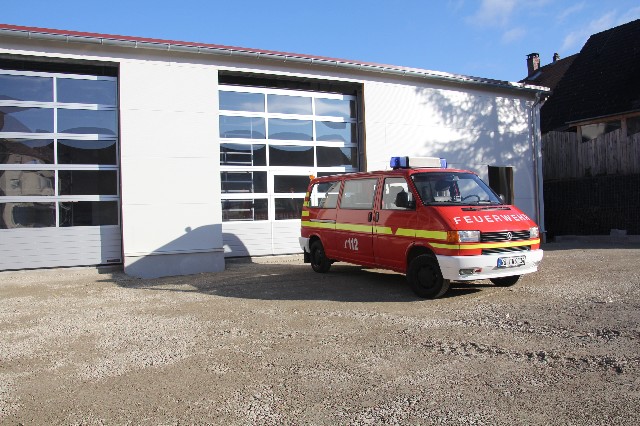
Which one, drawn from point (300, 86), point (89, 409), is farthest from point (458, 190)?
point (300, 86)

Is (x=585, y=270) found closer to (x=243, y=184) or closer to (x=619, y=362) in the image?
(x=619, y=362)

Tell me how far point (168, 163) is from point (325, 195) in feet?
11.5

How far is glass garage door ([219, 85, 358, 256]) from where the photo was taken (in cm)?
1248

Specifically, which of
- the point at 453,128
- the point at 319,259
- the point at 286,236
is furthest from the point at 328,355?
the point at 453,128

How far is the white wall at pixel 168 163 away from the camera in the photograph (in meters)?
10.7

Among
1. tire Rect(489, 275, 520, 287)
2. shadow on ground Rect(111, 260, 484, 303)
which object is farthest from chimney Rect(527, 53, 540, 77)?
tire Rect(489, 275, 520, 287)

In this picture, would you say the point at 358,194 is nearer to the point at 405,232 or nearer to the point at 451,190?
the point at 405,232

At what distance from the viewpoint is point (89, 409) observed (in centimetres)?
379

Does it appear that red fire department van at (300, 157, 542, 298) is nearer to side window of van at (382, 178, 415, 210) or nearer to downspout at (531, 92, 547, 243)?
side window of van at (382, 178, 415, 210)

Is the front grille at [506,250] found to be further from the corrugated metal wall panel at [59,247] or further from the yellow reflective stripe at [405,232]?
the corrugated metal wall panel at [59,247]

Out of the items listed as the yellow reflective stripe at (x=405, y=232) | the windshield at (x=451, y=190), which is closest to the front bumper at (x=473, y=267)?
the yellow reflective stripe at (x=405, y=232)

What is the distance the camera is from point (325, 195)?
10047 mm

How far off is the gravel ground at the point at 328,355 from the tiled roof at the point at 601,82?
12.6 metres

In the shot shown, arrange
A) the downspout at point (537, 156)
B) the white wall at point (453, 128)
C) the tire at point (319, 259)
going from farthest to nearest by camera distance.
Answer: the downspout at point (537, 156)
the white wall at point (453, 128)
the tire at point (319, 259)
